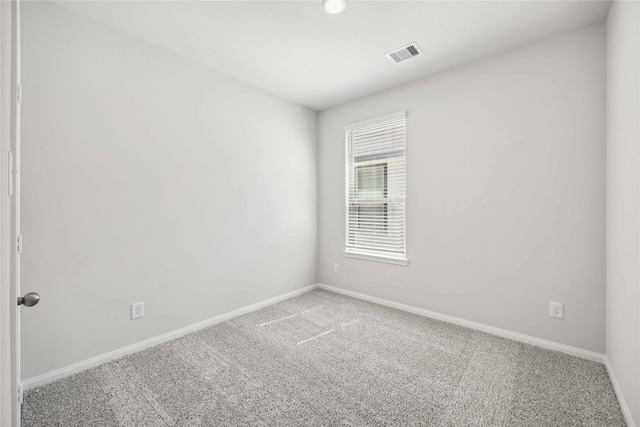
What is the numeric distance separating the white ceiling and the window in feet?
2.36

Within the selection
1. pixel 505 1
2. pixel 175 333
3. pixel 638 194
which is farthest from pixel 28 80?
pixel 638 194

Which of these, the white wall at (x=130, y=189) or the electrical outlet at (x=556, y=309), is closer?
the white wall at (x=130, y=189)

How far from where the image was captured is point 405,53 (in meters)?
2.53

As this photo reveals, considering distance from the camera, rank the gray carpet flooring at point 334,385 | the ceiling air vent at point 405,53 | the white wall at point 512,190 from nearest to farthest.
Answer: the gray carpet flooring at point 334,385, the white wall at point 512,190, the ceiling air vent at point 405,53

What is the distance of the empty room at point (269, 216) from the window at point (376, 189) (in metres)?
0.05

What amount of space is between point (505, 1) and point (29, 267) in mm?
3642

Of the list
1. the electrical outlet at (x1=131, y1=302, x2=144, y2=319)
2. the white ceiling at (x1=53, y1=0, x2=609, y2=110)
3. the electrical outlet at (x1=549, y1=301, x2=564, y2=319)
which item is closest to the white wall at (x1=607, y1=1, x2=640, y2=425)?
the electrical outlet at (x1=549, y1=301, x2=564, y2=319)

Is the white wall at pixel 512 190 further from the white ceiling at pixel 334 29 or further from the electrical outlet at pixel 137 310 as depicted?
the electrical outlet at pixel 137 310

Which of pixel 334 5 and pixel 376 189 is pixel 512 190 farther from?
pixel 334 5

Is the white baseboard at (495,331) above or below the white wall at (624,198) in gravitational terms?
below

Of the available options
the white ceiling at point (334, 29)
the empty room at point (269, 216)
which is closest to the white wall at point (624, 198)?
the empty room at point (269, 216)

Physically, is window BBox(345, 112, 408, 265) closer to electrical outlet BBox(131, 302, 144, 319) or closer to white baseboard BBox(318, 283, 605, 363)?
white baseboard BBox(318, 283, 605, 363)

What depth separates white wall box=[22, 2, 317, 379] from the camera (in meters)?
1.87

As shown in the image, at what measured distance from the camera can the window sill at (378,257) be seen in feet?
10.4
